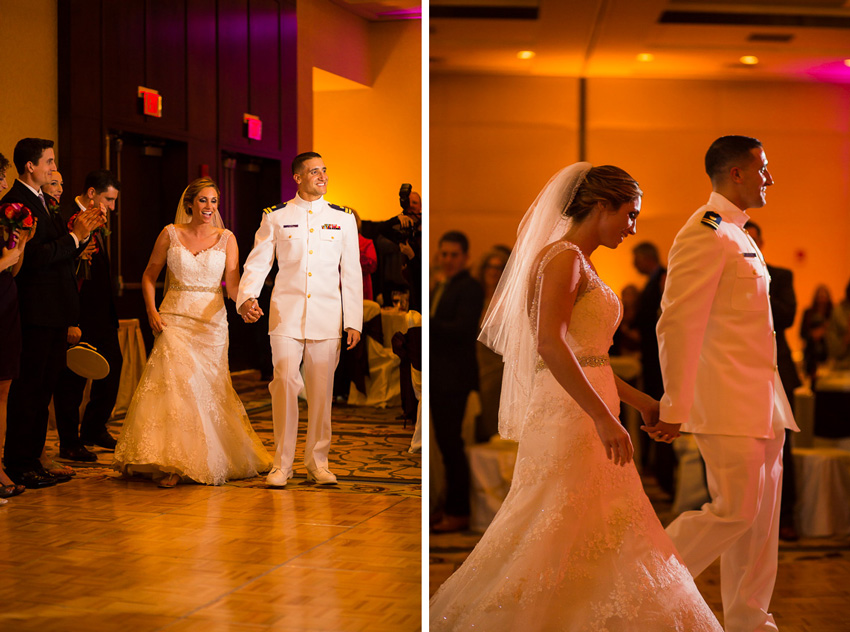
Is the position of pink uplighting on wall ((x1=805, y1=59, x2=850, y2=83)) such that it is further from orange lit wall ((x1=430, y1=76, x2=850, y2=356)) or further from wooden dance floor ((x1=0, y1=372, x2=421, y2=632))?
wooden dance floor ((x1=0, y1=372, x2=421, y2=632))

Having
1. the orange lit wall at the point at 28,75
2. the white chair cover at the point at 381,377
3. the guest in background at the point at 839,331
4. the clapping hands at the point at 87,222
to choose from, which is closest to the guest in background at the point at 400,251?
the white chair cover at the point at 381,377

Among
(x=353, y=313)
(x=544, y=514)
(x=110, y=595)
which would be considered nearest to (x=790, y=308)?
(x=353, y=313)

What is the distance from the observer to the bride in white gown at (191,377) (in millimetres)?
4379

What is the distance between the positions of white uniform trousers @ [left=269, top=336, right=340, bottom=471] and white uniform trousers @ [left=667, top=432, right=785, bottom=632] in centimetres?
217

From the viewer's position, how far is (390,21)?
809cm

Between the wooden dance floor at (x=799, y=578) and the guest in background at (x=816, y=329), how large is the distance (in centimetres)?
86

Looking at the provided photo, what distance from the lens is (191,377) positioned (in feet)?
14.5

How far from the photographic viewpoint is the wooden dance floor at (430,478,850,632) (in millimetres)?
2793

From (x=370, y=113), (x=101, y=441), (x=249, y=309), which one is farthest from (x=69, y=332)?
(x=370, y=113)

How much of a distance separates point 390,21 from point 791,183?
460 cm

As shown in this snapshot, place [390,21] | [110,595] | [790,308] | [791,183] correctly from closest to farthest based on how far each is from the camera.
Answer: [110,595], [790,308], [791,183], [390,21]

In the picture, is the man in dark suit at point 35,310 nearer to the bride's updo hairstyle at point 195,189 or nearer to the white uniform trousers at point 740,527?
the bride's updo hairstyle at point 195,189

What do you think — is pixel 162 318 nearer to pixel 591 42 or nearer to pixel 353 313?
pixel 353 313

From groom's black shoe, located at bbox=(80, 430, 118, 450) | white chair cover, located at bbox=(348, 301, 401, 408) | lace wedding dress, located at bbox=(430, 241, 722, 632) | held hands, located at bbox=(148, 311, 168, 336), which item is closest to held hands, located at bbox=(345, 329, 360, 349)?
held hands, located at bbox=(148, 311, 168, 336)
